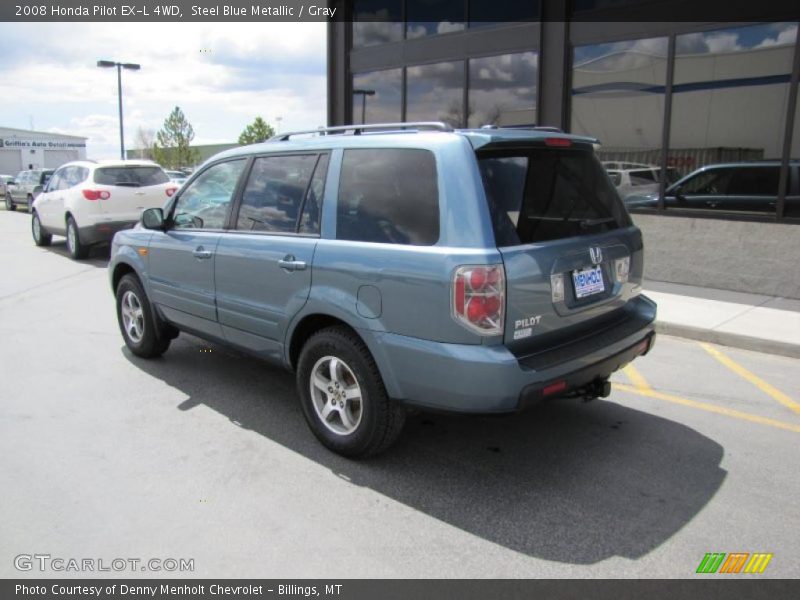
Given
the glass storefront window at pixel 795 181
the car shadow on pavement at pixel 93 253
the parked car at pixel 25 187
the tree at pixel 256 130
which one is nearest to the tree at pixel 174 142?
the tree at pixel 256 130

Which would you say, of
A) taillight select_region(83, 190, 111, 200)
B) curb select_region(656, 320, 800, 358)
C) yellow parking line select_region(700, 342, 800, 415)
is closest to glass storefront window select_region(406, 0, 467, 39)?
taillight select_region(83, 190, 111, 200)

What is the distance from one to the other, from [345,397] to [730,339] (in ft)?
14.7

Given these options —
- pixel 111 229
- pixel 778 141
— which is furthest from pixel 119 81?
pixel 778 141

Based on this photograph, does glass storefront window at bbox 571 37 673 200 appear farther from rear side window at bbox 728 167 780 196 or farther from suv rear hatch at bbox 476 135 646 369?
suv rear hatch at bbox 476 135 646 369

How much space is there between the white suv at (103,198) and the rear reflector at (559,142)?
→ 380 inches

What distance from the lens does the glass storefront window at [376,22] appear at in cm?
1242

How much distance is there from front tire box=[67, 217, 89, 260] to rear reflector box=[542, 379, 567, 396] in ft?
34.8

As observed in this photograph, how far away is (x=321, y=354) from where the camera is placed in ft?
12.4

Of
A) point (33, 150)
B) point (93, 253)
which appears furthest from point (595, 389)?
point (33, 150)

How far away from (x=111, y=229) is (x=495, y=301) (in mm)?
10155

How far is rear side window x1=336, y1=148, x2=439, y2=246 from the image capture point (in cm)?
334

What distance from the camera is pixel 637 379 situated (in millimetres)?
5297

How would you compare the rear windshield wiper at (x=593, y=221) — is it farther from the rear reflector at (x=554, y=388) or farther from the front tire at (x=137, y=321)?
the front tire at (x=137, y=321)

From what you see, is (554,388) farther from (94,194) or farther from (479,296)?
(94,194)
